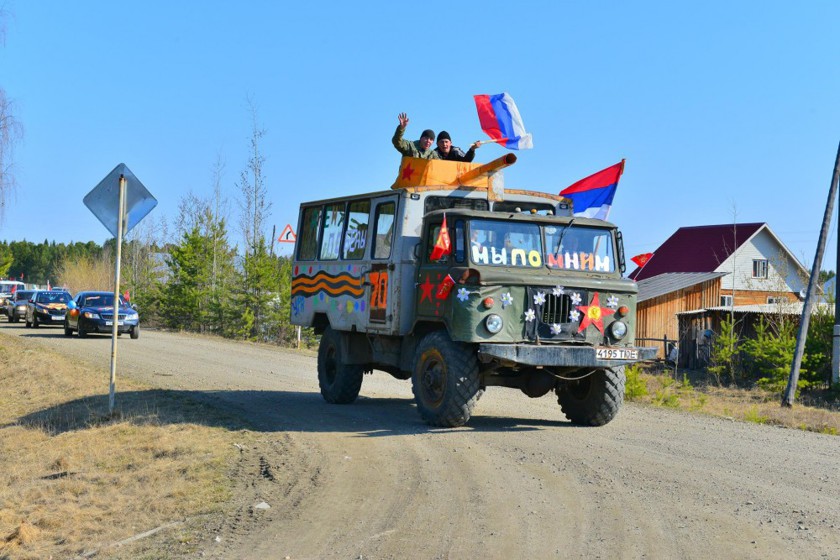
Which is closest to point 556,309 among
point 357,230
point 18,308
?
point 357,230

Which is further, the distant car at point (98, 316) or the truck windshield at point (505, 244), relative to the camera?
the distant car at point (98, 316)

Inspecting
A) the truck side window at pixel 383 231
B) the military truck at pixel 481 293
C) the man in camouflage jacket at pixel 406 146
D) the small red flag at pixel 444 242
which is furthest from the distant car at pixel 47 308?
the small red flag at pixel 444 242

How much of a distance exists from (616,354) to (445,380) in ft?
6.49

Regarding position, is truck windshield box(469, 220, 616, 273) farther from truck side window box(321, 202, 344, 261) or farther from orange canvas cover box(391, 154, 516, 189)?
truck side window box(321, 202, 344, 261)

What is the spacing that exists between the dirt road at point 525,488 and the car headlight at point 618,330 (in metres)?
Result: 1.17

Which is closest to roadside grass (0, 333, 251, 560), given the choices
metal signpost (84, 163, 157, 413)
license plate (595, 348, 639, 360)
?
metal signpost (84, 163, 157, 413)

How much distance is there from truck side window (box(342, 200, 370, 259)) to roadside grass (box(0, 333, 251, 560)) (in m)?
2.81

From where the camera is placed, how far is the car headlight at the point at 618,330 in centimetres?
1108

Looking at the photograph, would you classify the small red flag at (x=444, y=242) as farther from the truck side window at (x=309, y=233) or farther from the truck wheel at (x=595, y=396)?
the truck side window at (x=309, y=233)

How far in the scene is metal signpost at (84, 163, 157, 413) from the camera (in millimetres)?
12188

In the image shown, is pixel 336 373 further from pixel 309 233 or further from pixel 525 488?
pixel 525 488

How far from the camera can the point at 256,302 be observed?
Answer: 117 ft

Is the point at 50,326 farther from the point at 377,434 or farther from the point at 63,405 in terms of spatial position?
the point at 377,434

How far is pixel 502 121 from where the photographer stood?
13.7m
